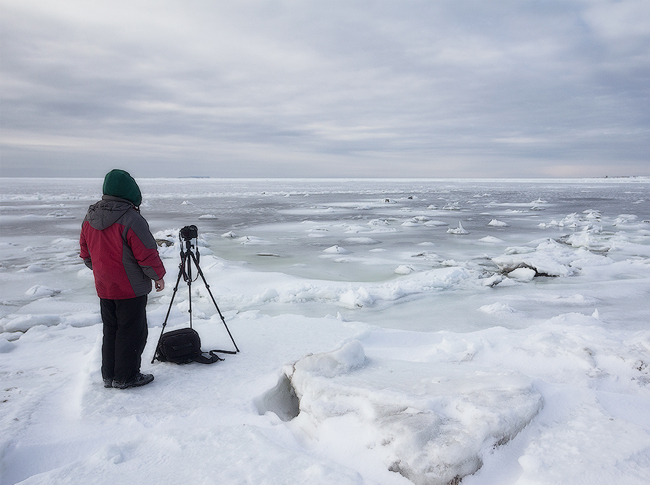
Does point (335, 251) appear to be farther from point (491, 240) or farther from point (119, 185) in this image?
point (119, 185)

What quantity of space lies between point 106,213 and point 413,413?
7.43 feet

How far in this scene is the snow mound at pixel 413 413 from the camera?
187 cm

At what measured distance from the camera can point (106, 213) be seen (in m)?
2.66

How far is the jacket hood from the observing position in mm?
2660

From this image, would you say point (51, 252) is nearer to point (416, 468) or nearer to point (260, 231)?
point (260, 231)

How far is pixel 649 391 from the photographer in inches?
102

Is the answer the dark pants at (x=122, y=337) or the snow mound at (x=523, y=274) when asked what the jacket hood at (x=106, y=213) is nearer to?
the dark pants at (x=122, y=337)

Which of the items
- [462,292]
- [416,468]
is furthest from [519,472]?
[462,292]

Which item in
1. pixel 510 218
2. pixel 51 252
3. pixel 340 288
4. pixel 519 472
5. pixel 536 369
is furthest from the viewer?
pixel 510 218

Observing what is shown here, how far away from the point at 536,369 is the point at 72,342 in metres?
4.12

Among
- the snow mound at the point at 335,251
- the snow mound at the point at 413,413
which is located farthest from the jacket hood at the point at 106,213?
the snow mound at the point at 335,251

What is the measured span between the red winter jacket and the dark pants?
3.7 inches

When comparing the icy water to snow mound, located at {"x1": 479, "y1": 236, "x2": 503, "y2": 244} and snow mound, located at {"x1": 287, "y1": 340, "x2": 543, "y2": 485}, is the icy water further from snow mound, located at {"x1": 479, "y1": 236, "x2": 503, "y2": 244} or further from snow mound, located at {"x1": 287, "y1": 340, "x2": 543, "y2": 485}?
snow mound, located at {"x1": 287, "y1": 340, "x2": 543, "y2": 485}

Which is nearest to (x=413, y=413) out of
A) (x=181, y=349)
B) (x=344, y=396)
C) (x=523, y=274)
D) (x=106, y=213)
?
(x=344, y=396)
